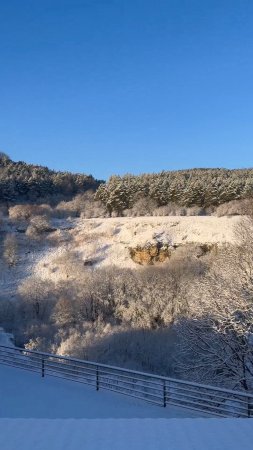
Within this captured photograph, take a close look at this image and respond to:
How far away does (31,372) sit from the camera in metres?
13.3

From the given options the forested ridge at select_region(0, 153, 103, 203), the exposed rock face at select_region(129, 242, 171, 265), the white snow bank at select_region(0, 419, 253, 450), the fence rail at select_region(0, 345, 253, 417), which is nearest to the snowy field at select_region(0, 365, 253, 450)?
the white snow bank at select_region(0, 419, 253, 450)

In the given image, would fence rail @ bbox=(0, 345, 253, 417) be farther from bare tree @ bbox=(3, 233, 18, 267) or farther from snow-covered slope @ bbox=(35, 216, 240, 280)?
bare tree @ bbox=(3, 233, 18, 267)

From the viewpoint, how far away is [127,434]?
6.88 metres

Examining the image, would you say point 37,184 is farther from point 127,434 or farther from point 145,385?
point 127,434

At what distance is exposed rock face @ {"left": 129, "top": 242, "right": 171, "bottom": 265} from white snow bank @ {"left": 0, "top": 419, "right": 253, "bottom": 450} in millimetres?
38586

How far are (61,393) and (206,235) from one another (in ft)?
120

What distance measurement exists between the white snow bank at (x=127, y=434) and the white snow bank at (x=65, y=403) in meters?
2.22

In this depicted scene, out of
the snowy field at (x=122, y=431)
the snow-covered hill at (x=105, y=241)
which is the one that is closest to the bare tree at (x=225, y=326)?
the snowy field at (x=122, y=431)

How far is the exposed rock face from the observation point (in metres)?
46.2

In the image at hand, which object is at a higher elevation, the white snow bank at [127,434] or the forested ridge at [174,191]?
the forested ridge at [174,191]

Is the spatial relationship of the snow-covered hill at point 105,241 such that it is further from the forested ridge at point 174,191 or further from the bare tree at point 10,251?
the forested ridge at point 174,191

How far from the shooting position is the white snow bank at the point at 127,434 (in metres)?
6.29

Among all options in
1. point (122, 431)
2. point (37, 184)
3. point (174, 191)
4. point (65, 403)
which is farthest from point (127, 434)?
point (37, 184)

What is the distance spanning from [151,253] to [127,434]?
40089mm
